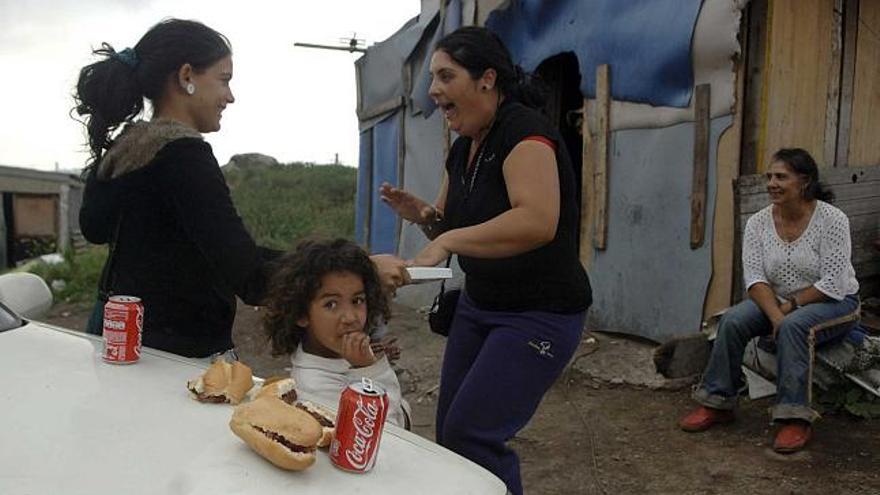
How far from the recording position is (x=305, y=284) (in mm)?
2264

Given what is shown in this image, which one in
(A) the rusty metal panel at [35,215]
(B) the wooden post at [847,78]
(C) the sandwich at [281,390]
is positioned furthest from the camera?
(A) the rusty metal panel at [35,215]

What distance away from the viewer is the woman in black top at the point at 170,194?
1.98 metres

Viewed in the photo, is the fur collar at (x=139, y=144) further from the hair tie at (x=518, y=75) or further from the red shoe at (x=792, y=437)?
the red shoe at (x=792, y=437)

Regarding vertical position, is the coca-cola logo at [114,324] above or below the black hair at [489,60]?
below

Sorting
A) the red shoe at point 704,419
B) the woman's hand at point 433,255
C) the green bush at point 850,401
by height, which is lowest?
the red shoe at point 704,419

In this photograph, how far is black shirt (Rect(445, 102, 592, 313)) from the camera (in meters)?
2.42

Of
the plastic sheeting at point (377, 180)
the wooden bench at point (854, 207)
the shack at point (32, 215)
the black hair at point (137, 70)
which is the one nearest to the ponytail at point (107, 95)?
the black hair at point (137, 70)

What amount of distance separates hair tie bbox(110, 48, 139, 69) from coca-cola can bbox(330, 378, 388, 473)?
1.23m

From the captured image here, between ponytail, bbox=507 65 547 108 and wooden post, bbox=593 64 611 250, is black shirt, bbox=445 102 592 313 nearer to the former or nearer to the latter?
ponytail, bbox=507 65 547 108

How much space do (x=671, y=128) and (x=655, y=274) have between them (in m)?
1.13

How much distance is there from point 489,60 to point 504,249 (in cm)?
68

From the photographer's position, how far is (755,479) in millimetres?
3900

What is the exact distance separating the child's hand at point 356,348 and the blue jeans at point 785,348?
2884mm

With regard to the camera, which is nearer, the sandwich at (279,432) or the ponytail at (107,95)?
the sandwich at (279,432)
